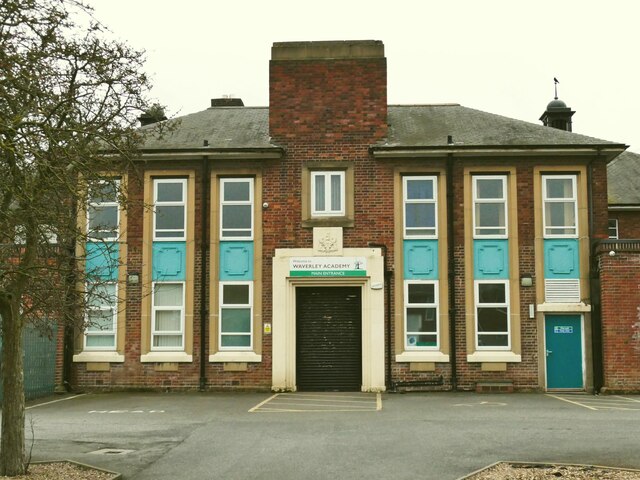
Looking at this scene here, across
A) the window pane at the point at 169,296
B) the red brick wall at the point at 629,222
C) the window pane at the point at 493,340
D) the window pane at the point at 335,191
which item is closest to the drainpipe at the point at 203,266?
the window pane at the point at 169,296

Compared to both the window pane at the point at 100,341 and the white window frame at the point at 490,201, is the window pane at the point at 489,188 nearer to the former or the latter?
the white window frame at the point at 490,201

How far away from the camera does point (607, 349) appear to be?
71.4ft

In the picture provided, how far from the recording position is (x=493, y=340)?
74.2ft

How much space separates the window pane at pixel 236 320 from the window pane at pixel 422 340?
4.44 metres

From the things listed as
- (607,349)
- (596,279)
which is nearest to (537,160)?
(596,279)

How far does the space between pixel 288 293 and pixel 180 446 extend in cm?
1014

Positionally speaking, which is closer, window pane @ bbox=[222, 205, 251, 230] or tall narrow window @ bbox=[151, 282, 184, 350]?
tall narrow window @ bbox=[151, 282, 184, 350]

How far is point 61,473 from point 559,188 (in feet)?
54.5

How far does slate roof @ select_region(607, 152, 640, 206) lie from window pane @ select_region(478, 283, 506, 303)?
11.4 m

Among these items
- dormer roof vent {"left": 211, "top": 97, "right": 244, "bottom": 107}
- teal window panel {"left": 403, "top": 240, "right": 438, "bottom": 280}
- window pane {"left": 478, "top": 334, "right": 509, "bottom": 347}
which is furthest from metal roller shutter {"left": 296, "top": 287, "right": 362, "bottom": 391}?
dormer roof vent {"left": 211, "top": 97, "right": 244, "bottom": 107}

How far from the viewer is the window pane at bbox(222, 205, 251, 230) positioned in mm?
23438

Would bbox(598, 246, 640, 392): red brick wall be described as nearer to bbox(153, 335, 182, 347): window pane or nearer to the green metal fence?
bbox(153, 335, 182, 347): window pane

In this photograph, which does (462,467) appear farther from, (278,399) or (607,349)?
(607,349)

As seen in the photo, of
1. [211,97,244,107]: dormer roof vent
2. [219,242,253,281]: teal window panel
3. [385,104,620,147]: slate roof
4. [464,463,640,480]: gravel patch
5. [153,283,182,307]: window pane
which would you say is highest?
[211,97,244,107]: dormer roof vent
